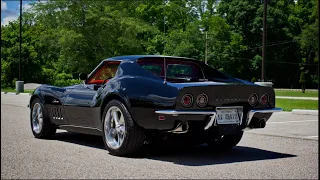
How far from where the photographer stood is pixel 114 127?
6.41 metres

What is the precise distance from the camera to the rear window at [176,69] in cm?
668

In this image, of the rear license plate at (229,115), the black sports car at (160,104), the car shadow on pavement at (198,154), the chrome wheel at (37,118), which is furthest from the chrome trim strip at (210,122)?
the chrome wheel at (37,118)

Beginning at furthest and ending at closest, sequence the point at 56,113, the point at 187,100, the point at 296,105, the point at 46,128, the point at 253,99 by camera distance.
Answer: the point at 296,105 → the point at 46,128 → the point at 56,113 → the point at 253,99 → the point at 187,100

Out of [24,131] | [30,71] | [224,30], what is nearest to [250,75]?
[224,30]

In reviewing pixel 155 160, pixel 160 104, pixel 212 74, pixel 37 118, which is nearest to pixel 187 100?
pixel 160 104

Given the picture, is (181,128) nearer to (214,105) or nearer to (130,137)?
(214,105)

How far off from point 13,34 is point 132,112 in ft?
167

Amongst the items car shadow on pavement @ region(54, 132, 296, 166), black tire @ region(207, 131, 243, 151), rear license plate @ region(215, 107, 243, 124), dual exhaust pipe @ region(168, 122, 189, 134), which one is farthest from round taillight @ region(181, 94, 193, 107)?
black tire @ region(207, 131, 243, 151)

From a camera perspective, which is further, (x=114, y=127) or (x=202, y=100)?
(x=114, y=127)

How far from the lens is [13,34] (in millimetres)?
54125

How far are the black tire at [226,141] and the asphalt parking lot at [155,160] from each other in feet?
0.38

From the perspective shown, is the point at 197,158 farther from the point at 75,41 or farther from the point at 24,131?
the point at 75,41

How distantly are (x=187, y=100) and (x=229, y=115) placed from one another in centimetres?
62

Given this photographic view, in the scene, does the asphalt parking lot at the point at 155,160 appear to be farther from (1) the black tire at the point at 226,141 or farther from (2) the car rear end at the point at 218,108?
(2) the car rear end at the point at 218,108
